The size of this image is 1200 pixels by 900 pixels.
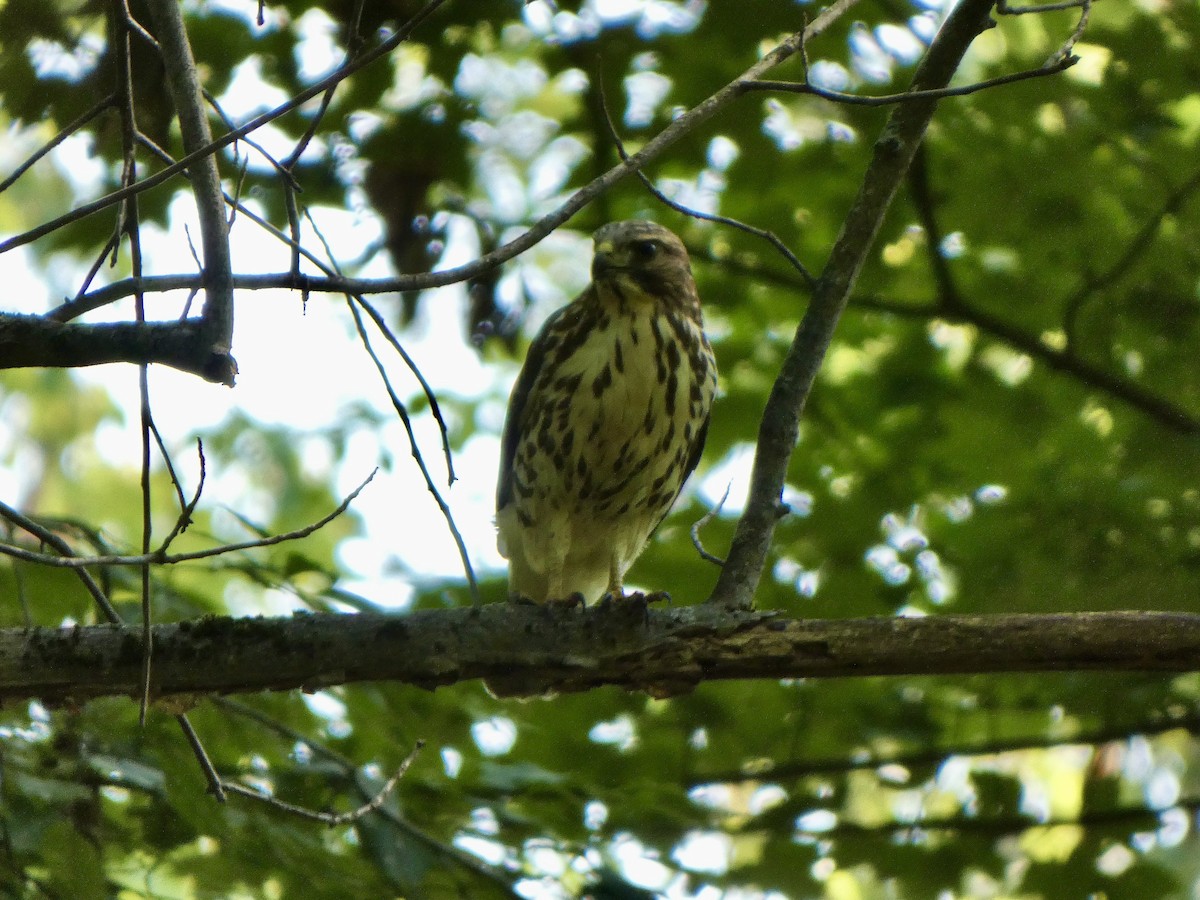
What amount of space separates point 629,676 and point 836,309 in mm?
1220

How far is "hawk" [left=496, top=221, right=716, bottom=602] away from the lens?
15.8ft

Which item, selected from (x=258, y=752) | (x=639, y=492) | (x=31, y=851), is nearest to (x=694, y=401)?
(x=639, y=492)

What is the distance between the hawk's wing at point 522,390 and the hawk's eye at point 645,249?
0.39m

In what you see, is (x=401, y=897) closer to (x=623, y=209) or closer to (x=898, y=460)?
(x=898, y=460)

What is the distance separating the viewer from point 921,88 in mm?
3762

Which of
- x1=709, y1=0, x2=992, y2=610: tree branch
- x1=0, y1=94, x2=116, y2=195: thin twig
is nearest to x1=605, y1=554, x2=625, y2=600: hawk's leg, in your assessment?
x1=709, y1=0, x2=992, y2=610: tree branch

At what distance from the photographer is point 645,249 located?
195 inches

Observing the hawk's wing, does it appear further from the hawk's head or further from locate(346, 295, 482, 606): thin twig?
locate(346, 295, 482, 606): thin twig

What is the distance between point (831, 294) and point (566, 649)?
128 cm

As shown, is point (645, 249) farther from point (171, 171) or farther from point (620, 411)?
point (171, 171)

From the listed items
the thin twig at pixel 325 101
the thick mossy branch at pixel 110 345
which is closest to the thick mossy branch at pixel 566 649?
the thick mossy branch at pixel 110 345

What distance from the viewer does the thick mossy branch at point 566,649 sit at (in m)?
3.07

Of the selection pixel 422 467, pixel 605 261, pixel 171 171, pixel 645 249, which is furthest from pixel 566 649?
pixel 645 249

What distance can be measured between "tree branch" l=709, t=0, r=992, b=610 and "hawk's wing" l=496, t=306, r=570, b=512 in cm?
157
